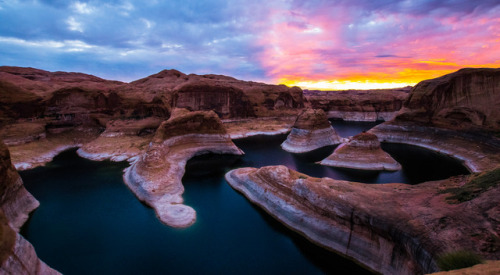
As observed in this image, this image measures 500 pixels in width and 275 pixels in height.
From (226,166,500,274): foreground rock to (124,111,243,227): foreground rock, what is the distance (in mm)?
7358

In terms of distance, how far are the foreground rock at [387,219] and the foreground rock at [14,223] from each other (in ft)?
44.2

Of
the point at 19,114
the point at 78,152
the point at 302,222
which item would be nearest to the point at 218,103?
the point at 78,152

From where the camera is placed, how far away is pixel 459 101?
3762 centimetres

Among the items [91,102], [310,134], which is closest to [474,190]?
[310,134]

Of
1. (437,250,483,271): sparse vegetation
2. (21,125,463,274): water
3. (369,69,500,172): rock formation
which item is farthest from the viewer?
(369,69,500,172): rock formation

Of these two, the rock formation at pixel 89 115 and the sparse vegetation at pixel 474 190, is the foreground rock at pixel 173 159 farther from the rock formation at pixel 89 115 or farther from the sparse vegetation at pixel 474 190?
the sparse vegetation at pixel 474 190

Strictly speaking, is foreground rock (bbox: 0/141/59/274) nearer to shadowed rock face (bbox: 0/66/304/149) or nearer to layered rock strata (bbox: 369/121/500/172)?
shadowed rock face (bbox: 0/66/304/149)

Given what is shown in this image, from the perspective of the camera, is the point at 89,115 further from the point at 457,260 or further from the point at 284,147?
the point at 457,260

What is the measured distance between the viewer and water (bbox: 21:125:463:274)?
42.5 feet

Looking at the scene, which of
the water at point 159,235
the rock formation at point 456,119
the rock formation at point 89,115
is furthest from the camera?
the rock formation at point 89,115

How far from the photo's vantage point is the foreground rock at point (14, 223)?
29.2ft

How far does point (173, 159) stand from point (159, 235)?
13.7 metres

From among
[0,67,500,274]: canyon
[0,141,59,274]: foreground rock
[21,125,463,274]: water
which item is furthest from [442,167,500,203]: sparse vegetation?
[0,141,59,274]: foreground rock

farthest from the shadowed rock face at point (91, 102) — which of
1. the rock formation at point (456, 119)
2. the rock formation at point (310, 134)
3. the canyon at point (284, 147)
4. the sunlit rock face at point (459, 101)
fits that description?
the sunlit rock face at point (459, 101)
